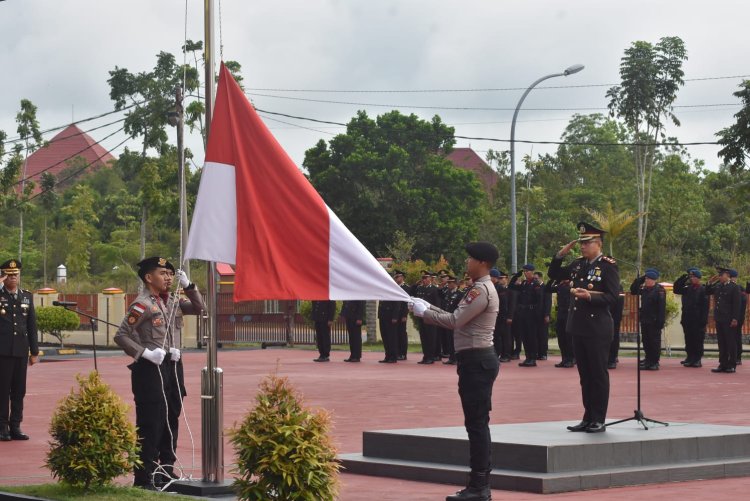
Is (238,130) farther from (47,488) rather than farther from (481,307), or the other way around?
(47,488)

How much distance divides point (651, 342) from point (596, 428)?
12234mm

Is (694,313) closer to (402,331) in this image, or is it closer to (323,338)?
(402,331)

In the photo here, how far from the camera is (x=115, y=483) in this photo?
371 inches

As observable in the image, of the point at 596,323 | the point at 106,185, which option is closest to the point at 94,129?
the point at 596,323

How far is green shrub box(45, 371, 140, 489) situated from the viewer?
8.86 m

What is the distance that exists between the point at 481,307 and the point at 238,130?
7.06 feet

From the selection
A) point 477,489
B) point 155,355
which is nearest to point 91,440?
point 155,355

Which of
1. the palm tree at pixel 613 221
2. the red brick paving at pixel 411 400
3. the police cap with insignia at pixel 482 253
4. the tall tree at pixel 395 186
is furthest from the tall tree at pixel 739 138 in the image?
the police cap with insignia at pixel 482 253

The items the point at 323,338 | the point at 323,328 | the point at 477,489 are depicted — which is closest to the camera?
the point at 477,489

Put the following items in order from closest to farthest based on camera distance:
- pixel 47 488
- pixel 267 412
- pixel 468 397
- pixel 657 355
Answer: pixel 267 412 → pixel 468 397 → pixel 47 488 → pixel 657 355

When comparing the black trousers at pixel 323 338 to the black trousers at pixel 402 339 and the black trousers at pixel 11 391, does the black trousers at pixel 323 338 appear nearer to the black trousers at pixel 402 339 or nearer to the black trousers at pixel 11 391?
the black trousers at pixel 402 339

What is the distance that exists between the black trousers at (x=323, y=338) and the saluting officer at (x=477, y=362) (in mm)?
17944

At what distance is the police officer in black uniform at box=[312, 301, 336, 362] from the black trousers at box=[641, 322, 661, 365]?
23.1ft

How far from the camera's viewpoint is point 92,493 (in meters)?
8.83
